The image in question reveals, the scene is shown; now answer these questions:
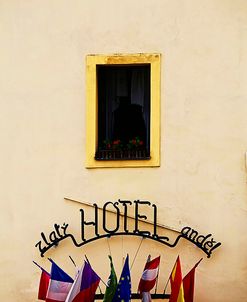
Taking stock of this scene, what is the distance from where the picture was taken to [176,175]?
1744cm

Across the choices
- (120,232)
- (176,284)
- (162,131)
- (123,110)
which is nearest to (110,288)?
(176,284)

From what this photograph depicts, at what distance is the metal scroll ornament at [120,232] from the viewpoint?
17.2m

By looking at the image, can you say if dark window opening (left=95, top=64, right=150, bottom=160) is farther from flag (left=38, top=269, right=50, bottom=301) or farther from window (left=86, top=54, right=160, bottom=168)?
flag (left=38, top=269, right=50, bottom=301)

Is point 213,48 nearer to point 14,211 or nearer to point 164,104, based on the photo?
point 164,104

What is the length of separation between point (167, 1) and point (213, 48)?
100 cm

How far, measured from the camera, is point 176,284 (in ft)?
53.8

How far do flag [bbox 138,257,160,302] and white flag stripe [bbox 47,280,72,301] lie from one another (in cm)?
105

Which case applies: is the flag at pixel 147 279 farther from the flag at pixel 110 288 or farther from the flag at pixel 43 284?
the flag at pixel 43 284

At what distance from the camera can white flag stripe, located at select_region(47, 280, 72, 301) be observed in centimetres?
1619

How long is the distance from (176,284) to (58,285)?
63.8 inches

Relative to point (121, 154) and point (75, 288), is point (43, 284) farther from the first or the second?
point (121, 154)

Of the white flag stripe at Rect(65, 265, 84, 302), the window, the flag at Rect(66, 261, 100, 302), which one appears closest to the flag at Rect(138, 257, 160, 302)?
the flag at Rect(66, 261, 100, 302)

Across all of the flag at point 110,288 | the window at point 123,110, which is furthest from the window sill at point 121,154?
the flag at point 110,288

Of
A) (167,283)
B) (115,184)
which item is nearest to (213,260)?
(167,283)
